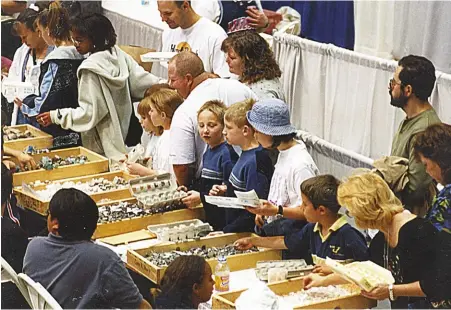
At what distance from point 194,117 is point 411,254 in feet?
4.94

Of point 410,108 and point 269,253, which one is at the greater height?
point 410,108

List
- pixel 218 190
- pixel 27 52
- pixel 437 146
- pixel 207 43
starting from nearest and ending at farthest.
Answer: pixel 437 146 → pixel 218 190 → pixel 207 43 → pixel 27 52

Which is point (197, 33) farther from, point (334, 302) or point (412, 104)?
point (334, 302)

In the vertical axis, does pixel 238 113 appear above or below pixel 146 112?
above

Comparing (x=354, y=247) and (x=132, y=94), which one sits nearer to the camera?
(x=354, y=247)

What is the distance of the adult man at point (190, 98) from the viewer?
4.66m

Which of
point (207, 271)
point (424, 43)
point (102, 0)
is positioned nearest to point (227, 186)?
point (207, 271)

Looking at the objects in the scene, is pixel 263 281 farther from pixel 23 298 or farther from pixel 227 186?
pixel 23 298

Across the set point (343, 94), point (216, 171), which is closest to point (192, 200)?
point (216, 171)

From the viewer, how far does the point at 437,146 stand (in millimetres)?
3760

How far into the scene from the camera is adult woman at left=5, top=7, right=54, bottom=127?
573cm

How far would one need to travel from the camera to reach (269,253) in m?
4.10

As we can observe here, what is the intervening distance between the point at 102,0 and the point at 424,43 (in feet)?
9.65

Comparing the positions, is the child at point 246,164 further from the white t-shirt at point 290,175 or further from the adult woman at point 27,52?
the adult woman at point 27,52
